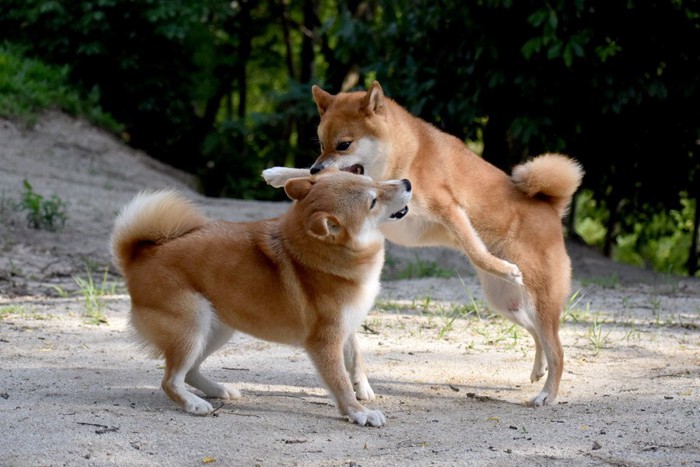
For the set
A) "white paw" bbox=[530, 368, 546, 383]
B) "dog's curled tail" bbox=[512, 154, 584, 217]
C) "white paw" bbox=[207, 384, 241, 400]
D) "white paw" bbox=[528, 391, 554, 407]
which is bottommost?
"white paw" bbox=[207, 384, 241, 400]

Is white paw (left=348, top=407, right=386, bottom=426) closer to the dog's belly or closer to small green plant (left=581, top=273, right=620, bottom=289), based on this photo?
the dog's belly

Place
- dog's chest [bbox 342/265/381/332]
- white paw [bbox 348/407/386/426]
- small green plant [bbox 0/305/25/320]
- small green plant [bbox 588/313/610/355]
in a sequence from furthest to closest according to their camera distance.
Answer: small green plant [bbox 0/305/25/320]
small green plant [bbox 588/313/610/355]
dog's chest [bbox 342/265/381/332]
white paw [bbox 348/407/386/426]

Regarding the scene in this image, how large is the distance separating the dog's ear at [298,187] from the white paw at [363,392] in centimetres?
108

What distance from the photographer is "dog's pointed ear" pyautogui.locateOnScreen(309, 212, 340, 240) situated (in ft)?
14.7

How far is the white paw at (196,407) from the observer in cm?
447

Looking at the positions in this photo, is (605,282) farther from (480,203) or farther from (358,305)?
(358,305)

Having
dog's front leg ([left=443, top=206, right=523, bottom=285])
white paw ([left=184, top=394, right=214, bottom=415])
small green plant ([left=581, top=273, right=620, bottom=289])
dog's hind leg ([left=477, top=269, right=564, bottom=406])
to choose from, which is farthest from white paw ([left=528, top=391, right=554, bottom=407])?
small green plant ([left=581, top=273, right=620, bottom=289])

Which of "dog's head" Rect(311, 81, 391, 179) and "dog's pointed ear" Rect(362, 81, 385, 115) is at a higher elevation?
"dog's pointed ear" Rect(362, 81, 385, 115)

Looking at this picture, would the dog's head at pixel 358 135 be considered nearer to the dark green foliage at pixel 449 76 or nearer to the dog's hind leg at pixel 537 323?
the dog's hind leg at pixel 537 323

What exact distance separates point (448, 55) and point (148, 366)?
6281 mm

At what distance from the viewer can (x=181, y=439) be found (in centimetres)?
400

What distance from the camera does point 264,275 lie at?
4.61m

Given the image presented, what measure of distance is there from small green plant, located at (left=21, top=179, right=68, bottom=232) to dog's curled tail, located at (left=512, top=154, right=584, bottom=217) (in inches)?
215

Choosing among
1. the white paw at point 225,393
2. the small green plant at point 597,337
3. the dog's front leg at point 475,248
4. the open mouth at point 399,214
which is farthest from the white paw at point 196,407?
the small green plant at point 597,337
